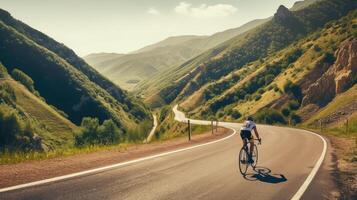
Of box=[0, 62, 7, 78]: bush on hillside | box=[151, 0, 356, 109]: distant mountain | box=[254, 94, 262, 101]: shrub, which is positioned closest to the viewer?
box=[254, 94, 262, 101]: shrub

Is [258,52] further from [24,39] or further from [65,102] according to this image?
[24,39]

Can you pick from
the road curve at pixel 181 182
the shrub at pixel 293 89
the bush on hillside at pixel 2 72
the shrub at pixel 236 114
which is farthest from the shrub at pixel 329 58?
the bush on hillside at pixel 2 72

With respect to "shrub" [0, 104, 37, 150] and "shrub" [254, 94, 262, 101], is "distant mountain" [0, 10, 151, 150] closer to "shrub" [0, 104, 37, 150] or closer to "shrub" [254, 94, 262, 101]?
"shrub" [0, 104, 37, 150]

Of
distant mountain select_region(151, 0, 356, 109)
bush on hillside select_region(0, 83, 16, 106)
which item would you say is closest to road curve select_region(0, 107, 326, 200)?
bush on hillside select_region(0, 83, 16, 106)

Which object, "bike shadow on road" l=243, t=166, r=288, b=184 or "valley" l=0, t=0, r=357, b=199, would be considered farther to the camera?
"valley" l=0, t=0, r=357, b=199

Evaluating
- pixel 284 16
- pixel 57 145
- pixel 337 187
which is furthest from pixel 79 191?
pixel 284 16

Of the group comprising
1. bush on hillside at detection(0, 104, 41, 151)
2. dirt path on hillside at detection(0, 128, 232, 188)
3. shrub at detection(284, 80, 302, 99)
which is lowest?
bush on hillside at detection(0, 104, 41, 151)

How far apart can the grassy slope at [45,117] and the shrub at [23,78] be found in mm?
5545

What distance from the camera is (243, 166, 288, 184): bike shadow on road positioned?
994cm

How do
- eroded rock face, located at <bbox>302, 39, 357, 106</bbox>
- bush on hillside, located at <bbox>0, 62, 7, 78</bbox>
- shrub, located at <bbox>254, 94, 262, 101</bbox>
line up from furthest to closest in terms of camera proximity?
bush on hillside, located at <bbox>0, 62, 7, 78</bbox>, shrub, located at <bbox>254, 94, 262, 101</bbox>, eroded rock face, located at <bbox>302, 39, 357, 106</bbox>

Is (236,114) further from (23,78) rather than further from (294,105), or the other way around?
(23,78)

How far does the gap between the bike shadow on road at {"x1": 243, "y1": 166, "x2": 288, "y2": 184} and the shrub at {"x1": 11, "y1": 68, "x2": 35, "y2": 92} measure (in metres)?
113

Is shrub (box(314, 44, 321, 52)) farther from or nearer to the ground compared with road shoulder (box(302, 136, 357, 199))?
farther from the ground

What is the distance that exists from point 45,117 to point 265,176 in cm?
9707
